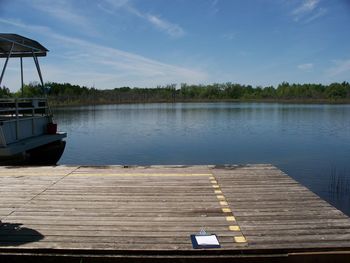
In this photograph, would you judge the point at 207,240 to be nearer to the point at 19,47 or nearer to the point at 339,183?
the point at 339,183

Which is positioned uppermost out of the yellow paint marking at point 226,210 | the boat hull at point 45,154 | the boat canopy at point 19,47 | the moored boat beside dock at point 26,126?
the boat canopy at point 19,47

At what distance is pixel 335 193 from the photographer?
10234mm

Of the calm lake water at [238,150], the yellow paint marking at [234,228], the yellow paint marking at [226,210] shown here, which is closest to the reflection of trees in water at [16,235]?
the yellow paint marking at [234,228]

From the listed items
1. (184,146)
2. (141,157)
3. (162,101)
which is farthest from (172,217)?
(162,101)

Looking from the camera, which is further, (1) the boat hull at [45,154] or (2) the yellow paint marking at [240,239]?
(1) the boat hull at [45,154]

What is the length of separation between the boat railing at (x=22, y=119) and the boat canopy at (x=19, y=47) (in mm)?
1473

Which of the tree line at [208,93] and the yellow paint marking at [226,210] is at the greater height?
the tree line at [208,93]

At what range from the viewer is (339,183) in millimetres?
11172

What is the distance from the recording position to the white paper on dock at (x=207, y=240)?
3.99m

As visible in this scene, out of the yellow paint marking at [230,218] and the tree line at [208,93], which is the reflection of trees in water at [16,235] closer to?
the yellow paint marking at [230,218]

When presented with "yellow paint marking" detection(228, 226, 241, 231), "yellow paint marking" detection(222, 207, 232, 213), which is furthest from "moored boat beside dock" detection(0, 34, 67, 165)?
"yellow paint marking" detection(228, 226, 241, 231)

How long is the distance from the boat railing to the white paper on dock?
708 cm

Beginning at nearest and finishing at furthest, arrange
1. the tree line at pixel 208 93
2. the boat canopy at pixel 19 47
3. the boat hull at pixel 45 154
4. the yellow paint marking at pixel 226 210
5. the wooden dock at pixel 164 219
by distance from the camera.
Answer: the wooden dock at pixel 164 219
the yellow paint marking at pixel 226 210
the boat canopy at pixel 19 47
the boat hull at pixel 45 154
the tree line at pixel 208 93

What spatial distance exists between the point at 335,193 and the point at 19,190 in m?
7.97
